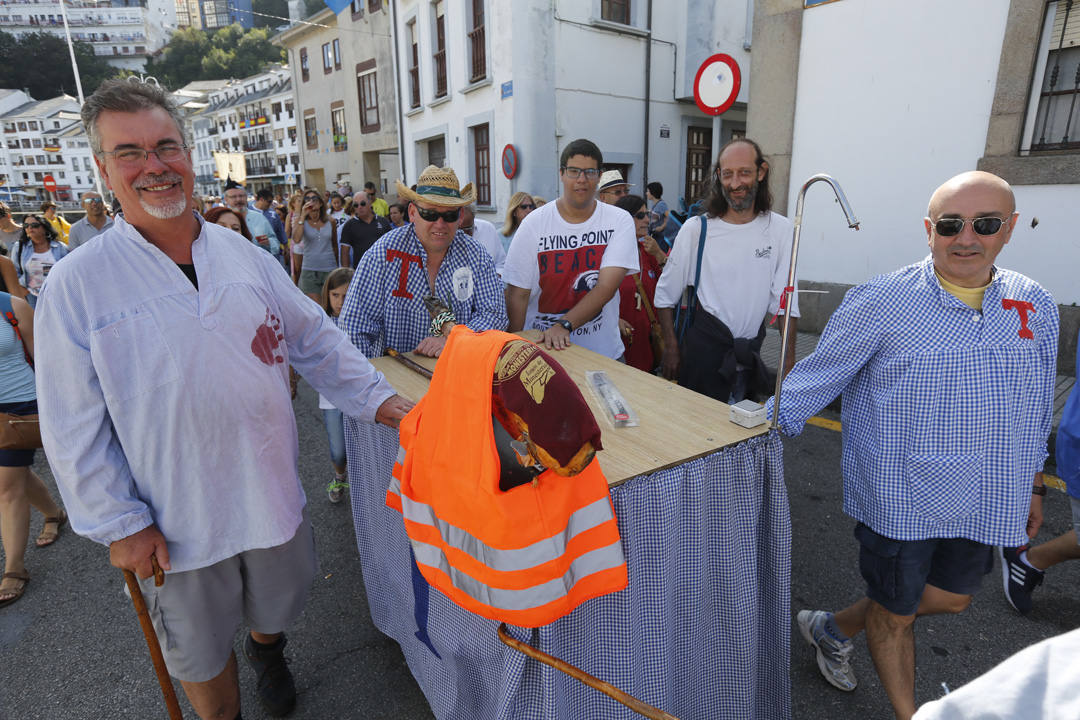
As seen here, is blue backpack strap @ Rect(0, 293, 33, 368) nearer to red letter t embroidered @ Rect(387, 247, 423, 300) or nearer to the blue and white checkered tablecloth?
red letter t embroidered @ Rect(387, 247, 423, 300)

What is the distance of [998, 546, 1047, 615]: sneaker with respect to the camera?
103 inches

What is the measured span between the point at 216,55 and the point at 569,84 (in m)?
84.7

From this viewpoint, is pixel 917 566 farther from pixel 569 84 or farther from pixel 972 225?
pixel 569 84

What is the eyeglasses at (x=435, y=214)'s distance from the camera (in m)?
2.62

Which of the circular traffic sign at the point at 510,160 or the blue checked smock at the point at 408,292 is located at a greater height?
the circular traffic sign at the point at 510,160

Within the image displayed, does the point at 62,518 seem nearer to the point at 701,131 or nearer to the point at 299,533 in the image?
the point at 299,533

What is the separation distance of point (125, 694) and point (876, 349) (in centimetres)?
323

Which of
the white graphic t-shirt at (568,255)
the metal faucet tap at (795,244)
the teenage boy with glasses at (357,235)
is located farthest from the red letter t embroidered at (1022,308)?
the teenage boy with glasses at (357,235)

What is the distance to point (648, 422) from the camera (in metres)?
2.01

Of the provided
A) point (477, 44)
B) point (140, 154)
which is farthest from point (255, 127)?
point (140, 154)

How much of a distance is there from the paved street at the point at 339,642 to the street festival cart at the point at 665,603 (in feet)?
1.16

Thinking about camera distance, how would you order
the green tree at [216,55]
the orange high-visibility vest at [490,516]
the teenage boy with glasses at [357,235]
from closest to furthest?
the orange high-visibility vest at [490,516] → the teenage boy with glasses at [357,235] → the green tree at [216,55]

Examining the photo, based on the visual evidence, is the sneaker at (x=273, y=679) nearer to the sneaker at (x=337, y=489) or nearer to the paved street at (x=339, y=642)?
the paved street at (x=339, y=642)

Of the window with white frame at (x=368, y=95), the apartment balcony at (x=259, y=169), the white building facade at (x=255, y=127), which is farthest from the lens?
the apartment balcony at (x=259, y=169)
